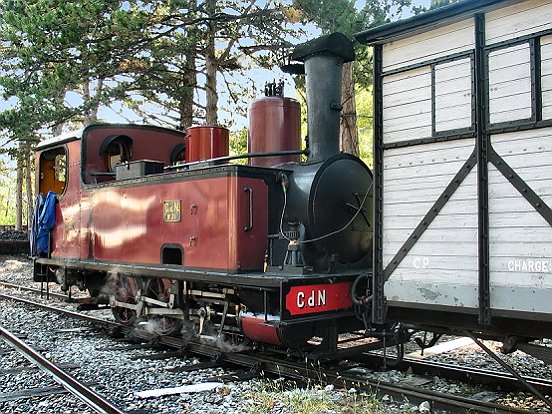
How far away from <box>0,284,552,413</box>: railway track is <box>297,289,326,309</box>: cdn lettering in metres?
0.62

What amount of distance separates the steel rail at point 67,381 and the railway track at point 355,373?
3.87 feet

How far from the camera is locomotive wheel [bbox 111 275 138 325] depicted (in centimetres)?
738

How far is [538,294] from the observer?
343 centimetres

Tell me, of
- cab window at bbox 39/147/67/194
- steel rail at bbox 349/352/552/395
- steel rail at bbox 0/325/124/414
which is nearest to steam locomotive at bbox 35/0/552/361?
steel rail at bbox 349/352/552/395

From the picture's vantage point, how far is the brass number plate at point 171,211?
630cm

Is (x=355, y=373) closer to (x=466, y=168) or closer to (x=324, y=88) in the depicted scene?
(x=466, y=168)

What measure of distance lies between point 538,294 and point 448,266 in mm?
628

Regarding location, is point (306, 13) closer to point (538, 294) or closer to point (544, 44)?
point (544, 44)

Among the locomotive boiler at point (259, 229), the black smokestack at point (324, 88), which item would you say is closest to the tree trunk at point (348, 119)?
the locomotive boiler at point (259, 229)

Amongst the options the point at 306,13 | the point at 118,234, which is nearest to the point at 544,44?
the point at 118,234

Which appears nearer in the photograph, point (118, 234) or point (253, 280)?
point (253, 280)

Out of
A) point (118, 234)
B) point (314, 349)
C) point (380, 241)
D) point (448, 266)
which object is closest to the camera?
point (448, 266)

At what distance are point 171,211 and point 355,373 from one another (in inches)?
104

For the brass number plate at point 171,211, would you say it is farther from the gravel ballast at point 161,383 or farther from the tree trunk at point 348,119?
the tree trunk at point 348,119
